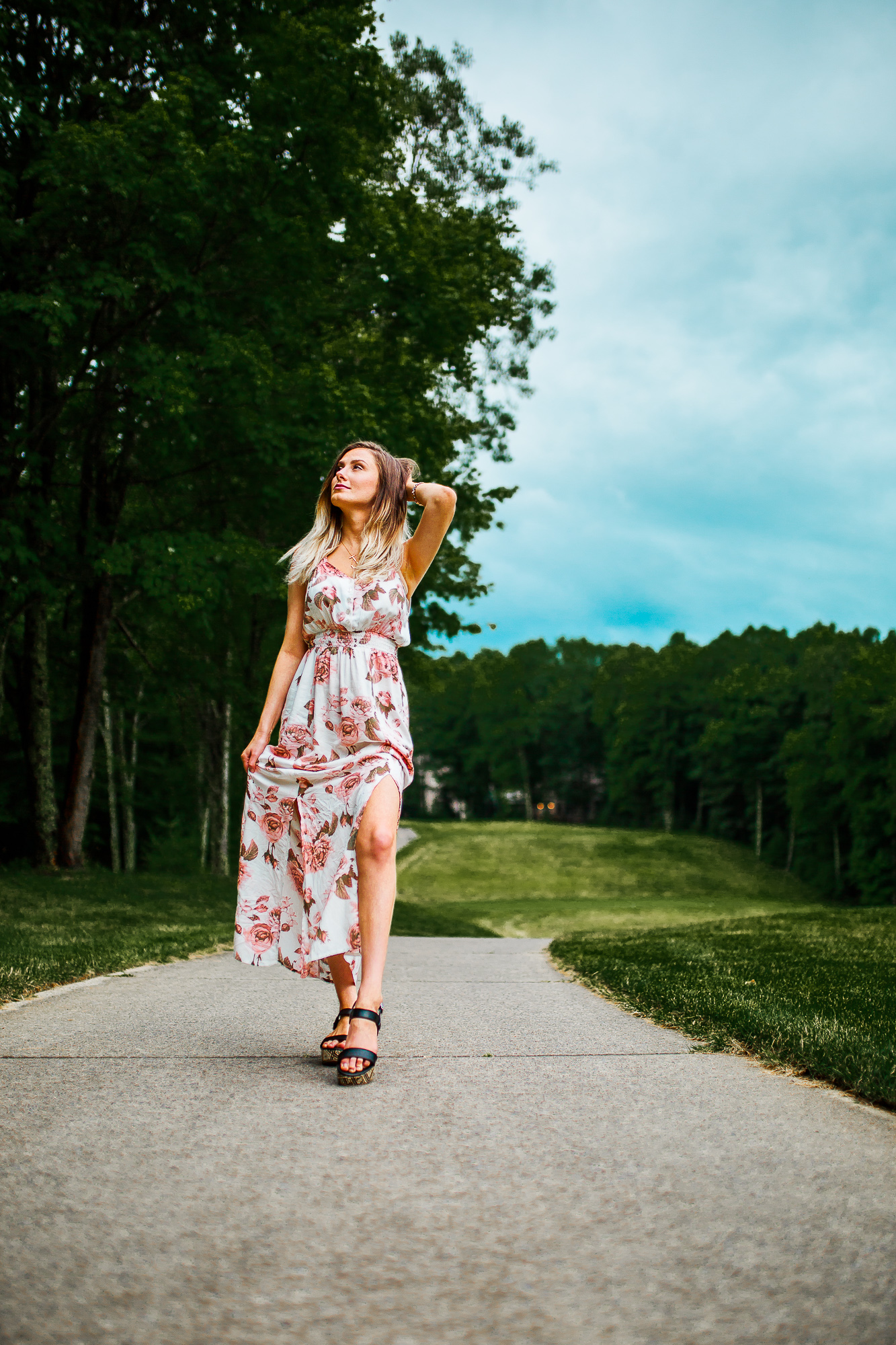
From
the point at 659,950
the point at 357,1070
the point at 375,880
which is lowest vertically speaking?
the point at 659,950

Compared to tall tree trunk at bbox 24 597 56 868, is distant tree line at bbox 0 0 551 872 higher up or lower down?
higher up

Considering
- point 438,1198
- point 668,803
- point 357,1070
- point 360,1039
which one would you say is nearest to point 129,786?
point 360,1039

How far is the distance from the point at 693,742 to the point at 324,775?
239 feet

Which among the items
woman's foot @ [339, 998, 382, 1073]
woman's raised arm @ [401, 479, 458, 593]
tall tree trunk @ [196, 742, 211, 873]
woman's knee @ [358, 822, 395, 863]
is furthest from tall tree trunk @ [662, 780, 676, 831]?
woman's foot @ [339, 998, 382, 1073]

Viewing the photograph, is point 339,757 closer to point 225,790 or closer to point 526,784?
point 225,790

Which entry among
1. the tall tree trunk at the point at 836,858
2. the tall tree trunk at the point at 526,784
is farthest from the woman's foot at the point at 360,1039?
the tall tree trunk at the point at 526,784

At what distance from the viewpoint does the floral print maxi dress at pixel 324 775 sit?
12.5ft

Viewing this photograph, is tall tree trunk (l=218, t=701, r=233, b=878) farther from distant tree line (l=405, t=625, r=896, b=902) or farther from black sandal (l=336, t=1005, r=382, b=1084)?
black sandal (l=336, t=1005, r=382, b=1084)

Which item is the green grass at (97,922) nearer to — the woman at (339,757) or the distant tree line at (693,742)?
the woman at (339,757)

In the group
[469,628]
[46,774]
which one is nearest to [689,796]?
[469,628]

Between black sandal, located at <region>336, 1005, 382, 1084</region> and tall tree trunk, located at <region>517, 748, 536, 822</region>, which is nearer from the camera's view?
black sandal, located at <region>336, 1005, 382, 1084</region>

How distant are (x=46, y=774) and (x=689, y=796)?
6897cm

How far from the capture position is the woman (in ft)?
12.2

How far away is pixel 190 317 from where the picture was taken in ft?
42.6
